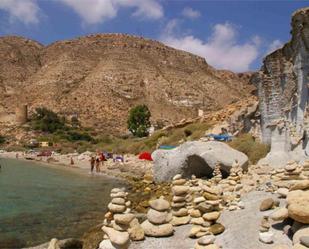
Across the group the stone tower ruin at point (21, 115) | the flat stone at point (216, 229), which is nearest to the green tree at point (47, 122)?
the stone tower ruin at point (21, 115)

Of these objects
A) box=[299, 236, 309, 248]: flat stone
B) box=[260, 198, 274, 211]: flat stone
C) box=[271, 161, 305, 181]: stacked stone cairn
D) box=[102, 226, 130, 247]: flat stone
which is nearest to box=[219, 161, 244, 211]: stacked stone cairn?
box=[260, 198, 274, 211]: flat stone

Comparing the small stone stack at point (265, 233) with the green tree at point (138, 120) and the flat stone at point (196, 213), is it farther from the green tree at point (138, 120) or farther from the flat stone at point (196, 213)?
the green tree at point (138, 120)

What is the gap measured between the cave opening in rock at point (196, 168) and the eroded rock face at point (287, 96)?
9.23ft

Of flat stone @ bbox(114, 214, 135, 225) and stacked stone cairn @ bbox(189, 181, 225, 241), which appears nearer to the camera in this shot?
flat stone @ bbox(114, 214, 135, 225)

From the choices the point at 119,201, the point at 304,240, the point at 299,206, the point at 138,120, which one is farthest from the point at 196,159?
the point at 138,120

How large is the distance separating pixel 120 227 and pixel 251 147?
16507 mm

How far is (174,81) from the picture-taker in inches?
3957

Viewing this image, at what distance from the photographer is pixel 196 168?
60.3 ft

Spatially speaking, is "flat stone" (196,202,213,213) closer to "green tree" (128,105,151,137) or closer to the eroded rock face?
the eroded rock face

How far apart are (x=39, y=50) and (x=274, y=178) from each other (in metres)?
108

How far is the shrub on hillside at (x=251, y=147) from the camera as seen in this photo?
22.2 meters

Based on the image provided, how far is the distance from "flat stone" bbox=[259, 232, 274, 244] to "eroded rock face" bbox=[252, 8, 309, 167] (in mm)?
9810

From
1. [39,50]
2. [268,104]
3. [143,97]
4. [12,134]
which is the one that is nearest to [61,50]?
[39,50]

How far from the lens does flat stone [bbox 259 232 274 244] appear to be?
291 inches
